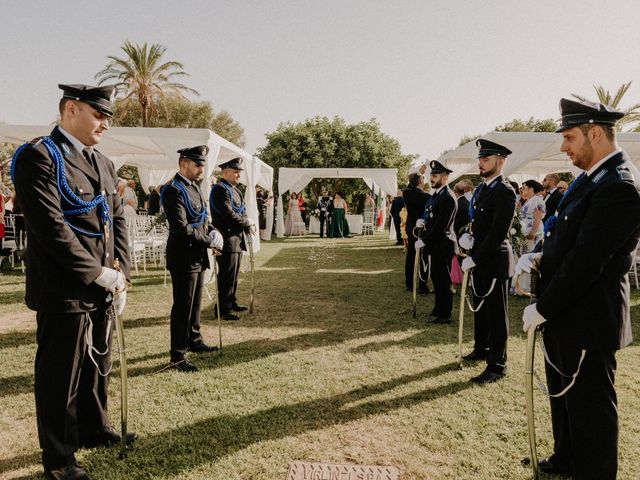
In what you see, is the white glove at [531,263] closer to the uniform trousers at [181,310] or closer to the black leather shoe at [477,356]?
the black leather shoe at [477,356]

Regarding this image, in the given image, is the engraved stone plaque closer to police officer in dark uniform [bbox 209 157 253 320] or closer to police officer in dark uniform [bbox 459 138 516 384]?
police officer in dark uniform [bbox 459 138 516 384]

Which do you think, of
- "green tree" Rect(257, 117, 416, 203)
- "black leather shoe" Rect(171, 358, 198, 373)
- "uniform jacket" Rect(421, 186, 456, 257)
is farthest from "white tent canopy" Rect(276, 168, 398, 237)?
"black leather shoe" Rect(171, 358, 198, 373)

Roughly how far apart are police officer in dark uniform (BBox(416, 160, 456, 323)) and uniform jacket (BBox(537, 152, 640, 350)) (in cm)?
414

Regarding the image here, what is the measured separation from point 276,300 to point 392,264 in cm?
568

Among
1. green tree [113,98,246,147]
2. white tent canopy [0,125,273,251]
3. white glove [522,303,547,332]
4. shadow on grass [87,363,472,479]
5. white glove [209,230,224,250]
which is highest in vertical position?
green tree [113,98,246,147]

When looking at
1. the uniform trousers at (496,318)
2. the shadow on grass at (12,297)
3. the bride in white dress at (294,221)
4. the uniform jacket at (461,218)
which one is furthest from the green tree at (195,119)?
the uniform trousers at (496,318)

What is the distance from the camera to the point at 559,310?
242 centimetres

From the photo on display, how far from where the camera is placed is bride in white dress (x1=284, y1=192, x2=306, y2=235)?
2436 centimetres

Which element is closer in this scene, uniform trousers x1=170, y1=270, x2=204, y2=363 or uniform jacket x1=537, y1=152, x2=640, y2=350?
uniform jacket x1=537, y1=152, x2=640, y2=350

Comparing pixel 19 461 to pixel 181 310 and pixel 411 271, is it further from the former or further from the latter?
pixel 411 271

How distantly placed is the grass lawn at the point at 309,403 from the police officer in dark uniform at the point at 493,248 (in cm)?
33

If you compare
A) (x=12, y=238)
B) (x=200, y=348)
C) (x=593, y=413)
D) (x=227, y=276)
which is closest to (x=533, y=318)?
(x=593, y=413)

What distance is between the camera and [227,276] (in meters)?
7.02

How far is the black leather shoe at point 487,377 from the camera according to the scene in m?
4.49
